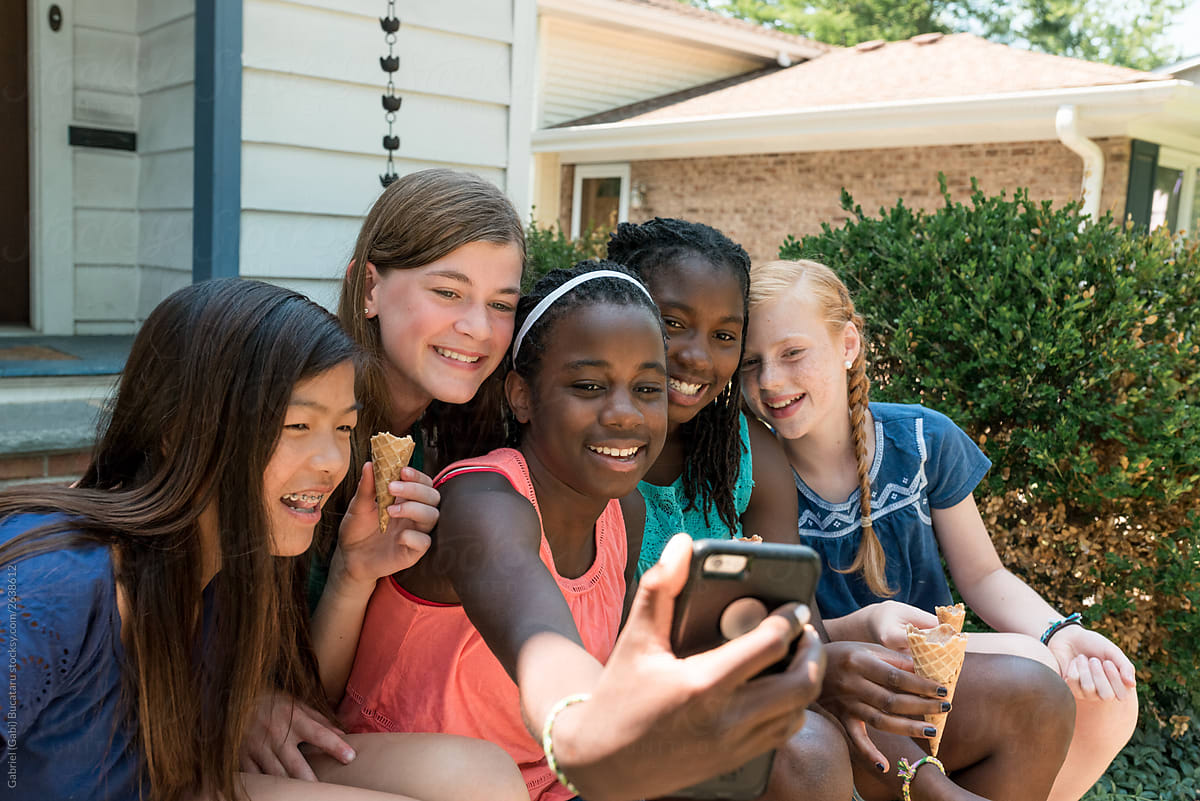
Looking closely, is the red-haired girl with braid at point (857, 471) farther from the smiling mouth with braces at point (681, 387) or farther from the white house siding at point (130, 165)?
the white house siding at point (130, 165)

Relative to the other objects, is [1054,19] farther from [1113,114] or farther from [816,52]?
[1113,114]

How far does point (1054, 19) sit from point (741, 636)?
1247 inches

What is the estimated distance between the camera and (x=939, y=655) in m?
2.11

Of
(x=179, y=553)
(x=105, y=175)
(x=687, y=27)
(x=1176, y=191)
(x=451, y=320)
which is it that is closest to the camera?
(x=179, y=553)

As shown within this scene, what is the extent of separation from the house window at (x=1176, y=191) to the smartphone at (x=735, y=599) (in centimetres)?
1070

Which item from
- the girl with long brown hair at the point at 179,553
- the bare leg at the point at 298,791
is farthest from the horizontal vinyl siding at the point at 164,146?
the bare leg at the point at 298,791

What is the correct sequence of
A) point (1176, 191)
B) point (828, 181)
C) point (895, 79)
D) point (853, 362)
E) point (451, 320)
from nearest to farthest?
point (451, 320)
point (853, 362)
point (1176, 191)
point (895, 79)
point (828, 181)

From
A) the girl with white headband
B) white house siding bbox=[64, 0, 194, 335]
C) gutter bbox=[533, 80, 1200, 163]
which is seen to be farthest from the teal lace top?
gutter bbox=[533, 80, 1200, 163]

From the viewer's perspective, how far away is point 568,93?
45.9 ft

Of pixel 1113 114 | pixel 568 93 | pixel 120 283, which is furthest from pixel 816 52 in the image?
pixel 120 283

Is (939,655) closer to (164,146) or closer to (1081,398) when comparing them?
(1081,398)

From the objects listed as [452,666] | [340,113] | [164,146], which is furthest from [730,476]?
[164,146]

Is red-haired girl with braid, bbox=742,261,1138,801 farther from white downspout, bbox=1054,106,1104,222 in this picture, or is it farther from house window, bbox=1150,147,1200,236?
house window, bbox=1150,147,1200,236

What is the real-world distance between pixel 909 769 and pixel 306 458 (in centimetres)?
145
